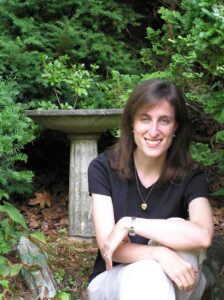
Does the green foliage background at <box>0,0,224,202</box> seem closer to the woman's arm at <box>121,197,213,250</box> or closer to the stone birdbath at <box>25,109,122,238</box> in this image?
the stone birdbath at <box>25,109,122,238</box>

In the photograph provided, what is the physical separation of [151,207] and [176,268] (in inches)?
17.6

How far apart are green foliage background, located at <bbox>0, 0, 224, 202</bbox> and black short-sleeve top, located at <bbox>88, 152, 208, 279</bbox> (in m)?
1.24

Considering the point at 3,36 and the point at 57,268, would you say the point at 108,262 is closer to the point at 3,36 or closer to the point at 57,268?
the point at 57,268

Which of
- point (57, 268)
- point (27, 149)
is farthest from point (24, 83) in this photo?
point (57, 268)

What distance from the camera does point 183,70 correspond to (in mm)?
4254

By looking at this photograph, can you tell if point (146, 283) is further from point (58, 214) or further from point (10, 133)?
point (58, 214)

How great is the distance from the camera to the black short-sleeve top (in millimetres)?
2619

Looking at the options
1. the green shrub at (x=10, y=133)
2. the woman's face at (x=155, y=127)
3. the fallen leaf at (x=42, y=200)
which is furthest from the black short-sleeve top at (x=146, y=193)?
the fallen leaf at (x=42, y=200)

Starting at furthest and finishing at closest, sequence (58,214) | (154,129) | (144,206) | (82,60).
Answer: (82,60)
(58,214)
(144,206)
(154,129)

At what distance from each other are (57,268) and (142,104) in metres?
1.47

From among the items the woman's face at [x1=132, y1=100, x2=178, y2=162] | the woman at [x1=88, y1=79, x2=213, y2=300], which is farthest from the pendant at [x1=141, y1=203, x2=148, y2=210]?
the woman's face at [x1=132, y1=100, x2=178, y2=162]

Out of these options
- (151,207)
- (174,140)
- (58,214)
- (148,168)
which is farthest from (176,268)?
(58,214)

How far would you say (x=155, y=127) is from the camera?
8.17 feet

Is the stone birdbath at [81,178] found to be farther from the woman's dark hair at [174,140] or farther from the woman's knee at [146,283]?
the woman's knee at [146,283]
